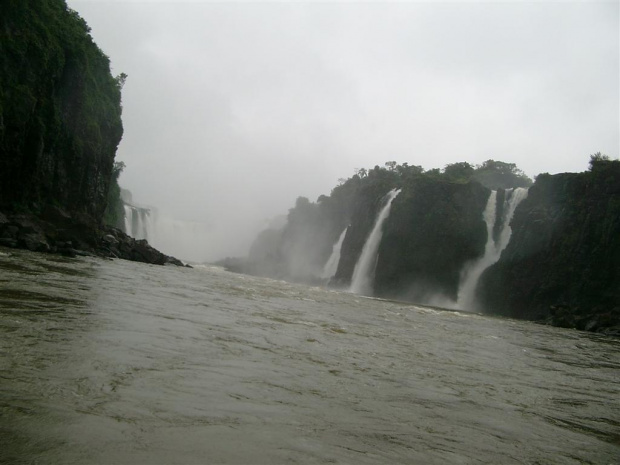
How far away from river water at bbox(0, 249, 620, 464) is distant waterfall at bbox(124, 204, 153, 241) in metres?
64.4

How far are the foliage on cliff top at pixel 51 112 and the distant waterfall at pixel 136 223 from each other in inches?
1180

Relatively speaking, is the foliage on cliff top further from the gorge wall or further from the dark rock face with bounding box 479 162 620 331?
the dark rock face with bounding box 479 162 620 331

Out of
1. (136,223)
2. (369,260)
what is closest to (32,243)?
(369,260)

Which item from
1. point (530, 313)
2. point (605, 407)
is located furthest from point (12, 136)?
point (530, 313)

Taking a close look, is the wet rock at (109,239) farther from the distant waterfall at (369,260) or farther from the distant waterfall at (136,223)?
the distant waterfall at (136,223)

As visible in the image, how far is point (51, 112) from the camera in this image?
29.8 m

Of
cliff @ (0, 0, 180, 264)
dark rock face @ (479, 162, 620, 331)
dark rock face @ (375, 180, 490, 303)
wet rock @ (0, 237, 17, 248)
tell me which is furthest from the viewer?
dark rock face @ (375, 180, 490, 303)

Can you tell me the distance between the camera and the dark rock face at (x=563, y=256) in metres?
31.3

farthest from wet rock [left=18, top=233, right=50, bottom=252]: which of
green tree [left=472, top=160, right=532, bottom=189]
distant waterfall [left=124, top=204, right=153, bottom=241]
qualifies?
green tree [left=472, top=160, right=532, bottom=189]

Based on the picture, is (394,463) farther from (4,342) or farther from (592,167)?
(592,167)

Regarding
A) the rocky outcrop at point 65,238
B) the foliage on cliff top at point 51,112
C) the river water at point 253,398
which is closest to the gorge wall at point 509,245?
the river water at point 253,398

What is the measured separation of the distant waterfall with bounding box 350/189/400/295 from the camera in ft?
174

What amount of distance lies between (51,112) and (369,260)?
36988 millimetres

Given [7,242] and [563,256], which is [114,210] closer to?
[7,242]
